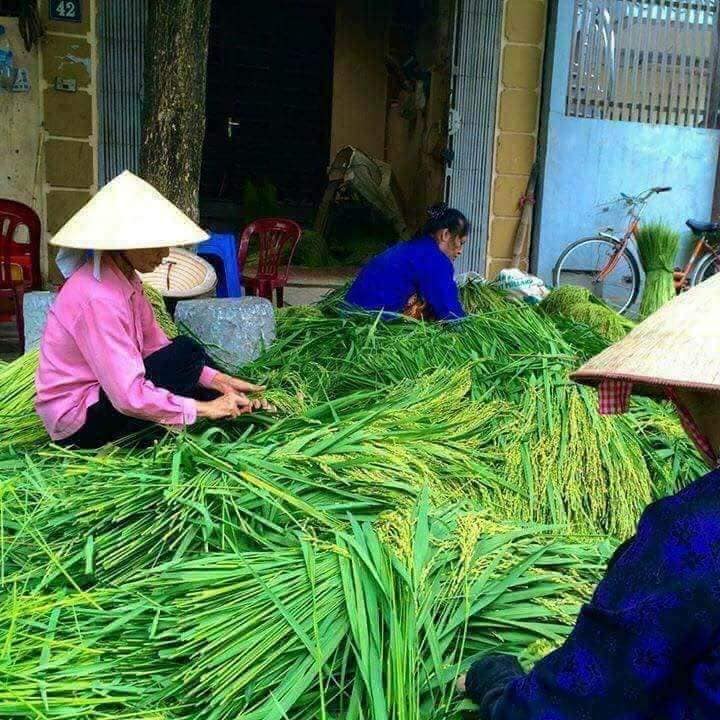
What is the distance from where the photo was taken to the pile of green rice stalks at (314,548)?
1448mm

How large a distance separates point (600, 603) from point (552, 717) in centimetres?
15

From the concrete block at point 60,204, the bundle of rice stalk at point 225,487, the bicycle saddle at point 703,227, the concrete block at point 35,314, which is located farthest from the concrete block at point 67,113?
the bicycle saddle at point 703,227

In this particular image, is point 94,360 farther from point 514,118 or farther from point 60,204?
point 514,118

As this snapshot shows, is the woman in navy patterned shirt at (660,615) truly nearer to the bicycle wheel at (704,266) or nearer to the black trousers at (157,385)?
the black trousers at (157,385)

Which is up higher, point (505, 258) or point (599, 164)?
point (599, 164)

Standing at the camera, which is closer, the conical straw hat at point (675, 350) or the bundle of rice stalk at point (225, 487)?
the conical straw hat at point (675, 350)

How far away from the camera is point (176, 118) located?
403 centimetres

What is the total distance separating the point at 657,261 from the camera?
4.92m

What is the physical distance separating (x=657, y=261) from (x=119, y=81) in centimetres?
370

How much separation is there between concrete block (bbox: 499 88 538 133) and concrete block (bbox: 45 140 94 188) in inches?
122

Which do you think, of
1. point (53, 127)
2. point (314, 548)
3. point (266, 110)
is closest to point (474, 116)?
point (266, 110)

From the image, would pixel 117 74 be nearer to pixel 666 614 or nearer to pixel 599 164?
pixel 599 164

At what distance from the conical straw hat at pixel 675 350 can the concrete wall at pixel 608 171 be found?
19.6ft

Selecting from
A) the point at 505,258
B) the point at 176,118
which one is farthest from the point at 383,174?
the point at 176,118
